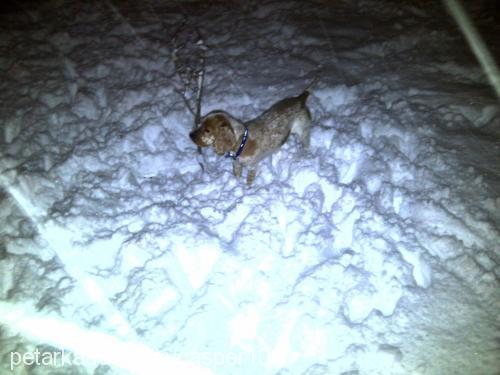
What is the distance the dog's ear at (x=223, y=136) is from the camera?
2.99 metres

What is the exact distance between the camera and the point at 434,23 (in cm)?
→ 540

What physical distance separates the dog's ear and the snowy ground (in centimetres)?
58

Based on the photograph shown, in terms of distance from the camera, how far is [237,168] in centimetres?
350

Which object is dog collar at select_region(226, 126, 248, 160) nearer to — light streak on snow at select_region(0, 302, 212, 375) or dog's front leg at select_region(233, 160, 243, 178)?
dog's front leg at select_region(233, 160, 243, 178)

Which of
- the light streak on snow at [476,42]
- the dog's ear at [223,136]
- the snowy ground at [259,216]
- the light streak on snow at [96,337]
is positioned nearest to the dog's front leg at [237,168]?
the snowy ground at [259,216]

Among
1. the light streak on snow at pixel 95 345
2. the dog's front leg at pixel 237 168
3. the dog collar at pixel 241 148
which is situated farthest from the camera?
the dog's front leg at pixel 237 168

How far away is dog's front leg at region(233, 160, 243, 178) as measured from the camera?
3.44 metres

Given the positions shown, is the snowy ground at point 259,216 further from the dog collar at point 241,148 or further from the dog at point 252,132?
the dog collar at point 241,148

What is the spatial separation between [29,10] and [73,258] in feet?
18.5

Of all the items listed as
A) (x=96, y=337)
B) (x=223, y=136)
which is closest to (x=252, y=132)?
(x=223, y=136)

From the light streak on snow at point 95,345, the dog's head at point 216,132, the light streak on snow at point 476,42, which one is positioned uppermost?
the light streak on snow at point 476,42

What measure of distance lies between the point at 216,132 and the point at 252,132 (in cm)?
43

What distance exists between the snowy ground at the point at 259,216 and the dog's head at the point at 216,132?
0.63 m

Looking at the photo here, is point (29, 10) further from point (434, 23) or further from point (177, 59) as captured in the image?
point (434, 23)
